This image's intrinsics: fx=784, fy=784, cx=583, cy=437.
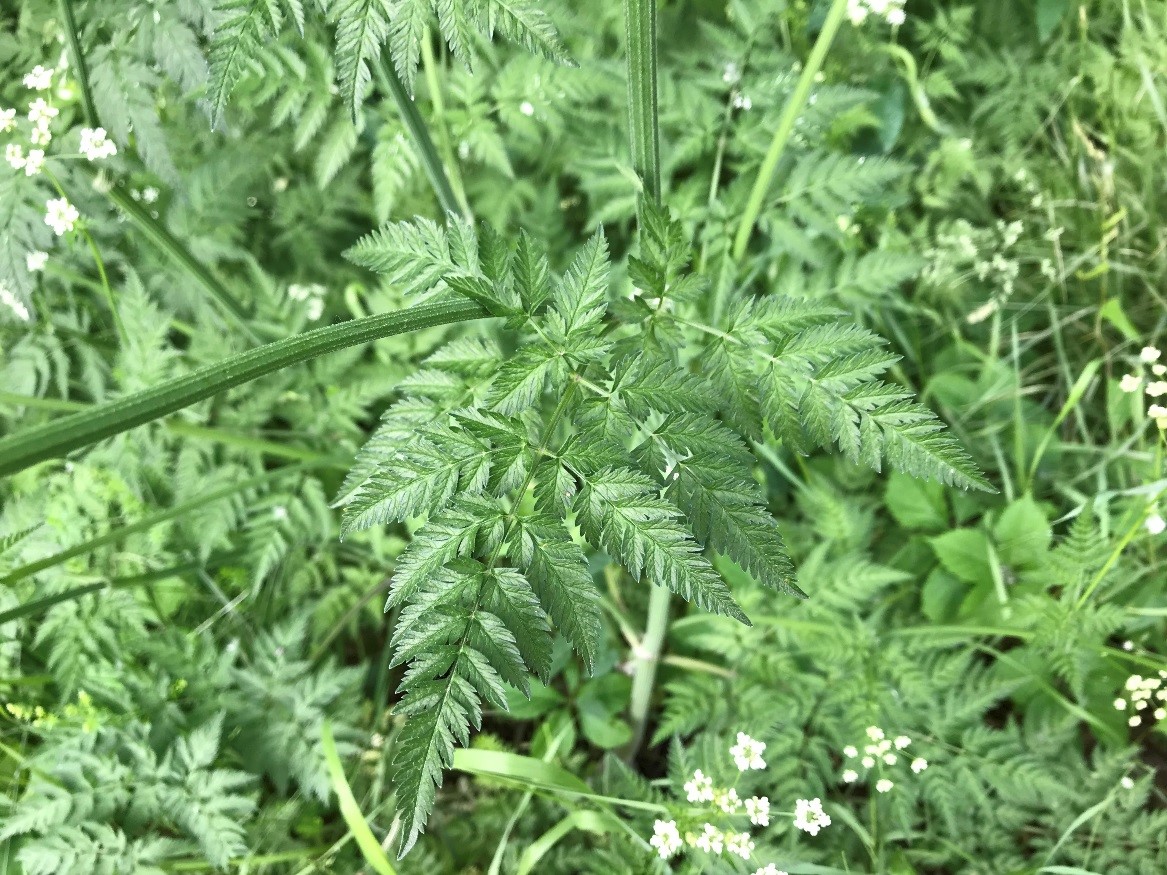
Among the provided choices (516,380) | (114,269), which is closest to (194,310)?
(114,269)

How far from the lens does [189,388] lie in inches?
44.0

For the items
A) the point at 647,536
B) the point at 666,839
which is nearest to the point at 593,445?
the point at 647,536

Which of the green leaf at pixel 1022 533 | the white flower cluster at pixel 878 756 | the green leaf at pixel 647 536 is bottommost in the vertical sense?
the white flower cluster at pixel 878 756

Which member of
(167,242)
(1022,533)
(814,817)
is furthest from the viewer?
(1022,533)

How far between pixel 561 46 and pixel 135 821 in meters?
2.22

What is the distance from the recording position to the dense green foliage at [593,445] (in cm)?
131

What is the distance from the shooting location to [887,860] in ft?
7.07

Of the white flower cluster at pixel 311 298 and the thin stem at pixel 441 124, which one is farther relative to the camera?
the white flower cluster at pixel 311 298

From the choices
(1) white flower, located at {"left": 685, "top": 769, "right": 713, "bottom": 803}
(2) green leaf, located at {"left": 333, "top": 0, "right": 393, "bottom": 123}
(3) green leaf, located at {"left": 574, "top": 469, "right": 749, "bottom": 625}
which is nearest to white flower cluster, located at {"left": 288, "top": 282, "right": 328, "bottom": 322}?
(2) green leaf, located at {"left": 333, "top": 0, "right": 393, "bottom": 123}

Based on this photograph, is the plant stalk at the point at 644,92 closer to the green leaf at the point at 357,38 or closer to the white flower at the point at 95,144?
the green leaf at the point at 357,38

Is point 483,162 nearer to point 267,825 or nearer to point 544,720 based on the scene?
point 544,720

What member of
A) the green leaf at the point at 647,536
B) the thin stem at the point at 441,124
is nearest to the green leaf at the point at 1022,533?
the green leaf at the point at 647,536

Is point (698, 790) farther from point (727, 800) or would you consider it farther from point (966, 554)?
point (966, 554)

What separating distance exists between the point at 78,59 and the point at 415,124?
2.39 feet
